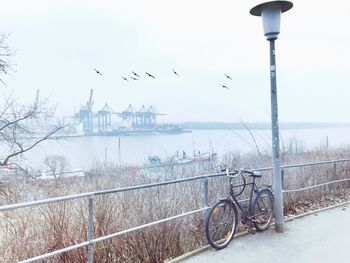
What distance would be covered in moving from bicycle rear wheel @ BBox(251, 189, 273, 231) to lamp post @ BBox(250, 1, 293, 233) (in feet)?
0.40

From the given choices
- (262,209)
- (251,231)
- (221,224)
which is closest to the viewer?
(221,224)

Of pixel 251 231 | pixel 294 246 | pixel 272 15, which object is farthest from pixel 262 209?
pixel 272 15

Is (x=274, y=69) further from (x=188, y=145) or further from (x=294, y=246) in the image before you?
(x=188, y=145)

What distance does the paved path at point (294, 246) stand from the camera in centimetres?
386

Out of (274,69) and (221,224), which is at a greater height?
(274,69)

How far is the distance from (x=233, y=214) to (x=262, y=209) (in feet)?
2.13

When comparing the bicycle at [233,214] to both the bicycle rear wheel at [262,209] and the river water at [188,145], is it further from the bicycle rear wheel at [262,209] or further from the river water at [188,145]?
the river water at [188,145]

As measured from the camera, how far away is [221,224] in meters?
4.37

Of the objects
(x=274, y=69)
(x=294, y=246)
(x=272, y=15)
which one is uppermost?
(x=272, y=15)

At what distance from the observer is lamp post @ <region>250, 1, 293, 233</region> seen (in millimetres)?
4793

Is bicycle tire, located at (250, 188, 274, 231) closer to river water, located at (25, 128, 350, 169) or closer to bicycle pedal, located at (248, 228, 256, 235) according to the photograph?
bicycle pedal, located at (248, 228, 256, 235)

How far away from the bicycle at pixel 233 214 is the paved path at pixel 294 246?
139mm

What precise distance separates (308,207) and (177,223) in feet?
10.8

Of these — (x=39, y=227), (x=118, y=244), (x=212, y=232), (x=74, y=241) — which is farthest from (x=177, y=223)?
(x=39, y=227)
